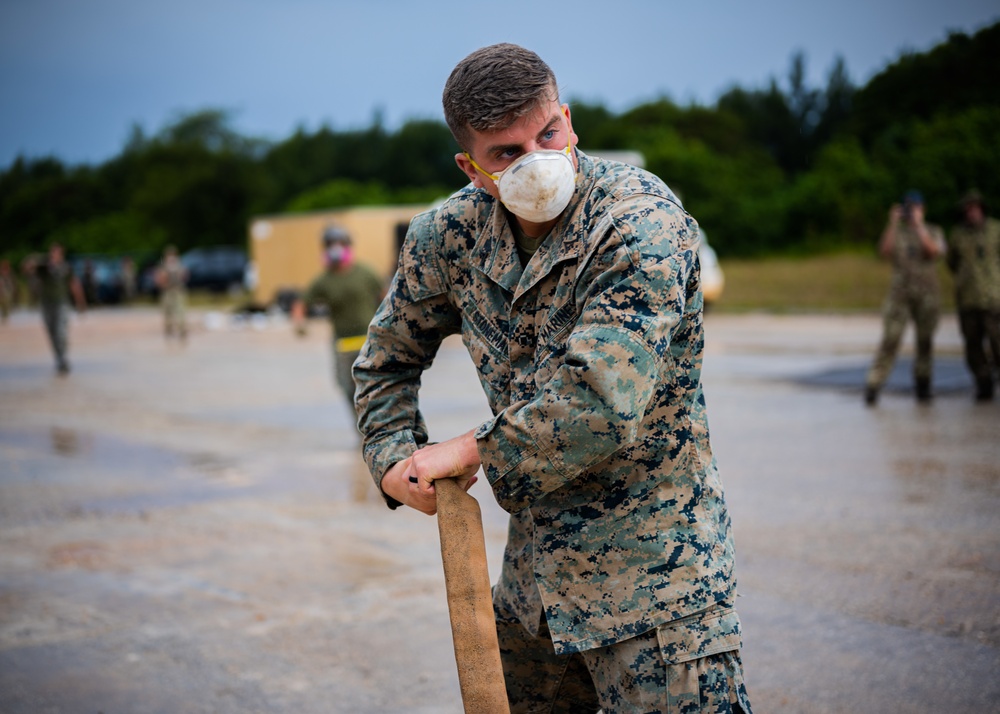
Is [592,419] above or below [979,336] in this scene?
above

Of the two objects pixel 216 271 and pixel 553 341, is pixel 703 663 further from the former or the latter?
pixel 216 271

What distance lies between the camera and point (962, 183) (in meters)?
27.0

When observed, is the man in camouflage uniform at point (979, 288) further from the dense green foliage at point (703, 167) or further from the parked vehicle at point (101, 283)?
the parked vehicle at point (101, 283)

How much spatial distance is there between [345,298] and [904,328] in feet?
18.1

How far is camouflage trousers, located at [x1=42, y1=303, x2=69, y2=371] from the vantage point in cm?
1697

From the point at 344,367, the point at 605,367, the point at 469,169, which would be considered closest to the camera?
the point at 605,367

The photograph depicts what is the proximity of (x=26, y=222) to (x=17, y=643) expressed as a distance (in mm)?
96058

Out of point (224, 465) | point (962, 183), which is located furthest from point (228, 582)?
point (962, 183)

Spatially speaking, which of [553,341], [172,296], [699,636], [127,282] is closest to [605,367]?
[553,341]

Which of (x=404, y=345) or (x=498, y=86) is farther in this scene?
(x=404, y=345)

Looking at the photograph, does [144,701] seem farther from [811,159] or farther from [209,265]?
[811,159]

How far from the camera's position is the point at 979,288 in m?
10.8

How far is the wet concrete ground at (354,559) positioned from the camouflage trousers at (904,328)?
0.36 m

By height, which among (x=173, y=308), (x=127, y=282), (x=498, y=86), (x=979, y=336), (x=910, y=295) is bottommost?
(x=979, y=336)
